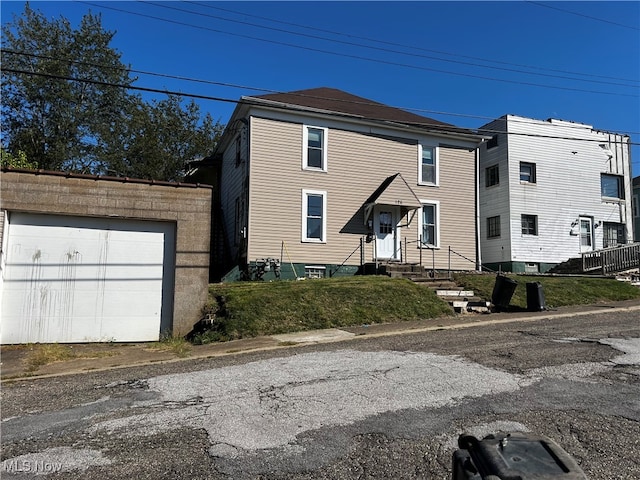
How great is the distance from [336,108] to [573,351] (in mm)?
13783

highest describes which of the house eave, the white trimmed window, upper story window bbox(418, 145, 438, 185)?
the house eave

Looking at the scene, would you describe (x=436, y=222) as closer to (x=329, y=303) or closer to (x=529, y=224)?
(x=529, y=224)

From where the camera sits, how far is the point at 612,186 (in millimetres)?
25609

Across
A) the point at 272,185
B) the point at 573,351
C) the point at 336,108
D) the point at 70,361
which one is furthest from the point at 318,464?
the point at 336,108

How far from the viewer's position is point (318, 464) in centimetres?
348

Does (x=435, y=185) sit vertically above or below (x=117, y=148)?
below

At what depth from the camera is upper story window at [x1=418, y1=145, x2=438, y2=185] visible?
19422 mm

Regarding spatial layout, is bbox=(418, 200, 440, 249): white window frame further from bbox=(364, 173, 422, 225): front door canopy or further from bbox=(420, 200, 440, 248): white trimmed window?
bbox=(364, 173, 422, 225): front door canopy

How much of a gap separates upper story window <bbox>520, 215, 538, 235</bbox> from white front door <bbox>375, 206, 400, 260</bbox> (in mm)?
8253

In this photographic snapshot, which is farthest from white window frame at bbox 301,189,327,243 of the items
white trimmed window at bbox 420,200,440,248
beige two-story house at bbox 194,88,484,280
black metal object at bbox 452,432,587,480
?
black metal object at bbox 452,432,587,480

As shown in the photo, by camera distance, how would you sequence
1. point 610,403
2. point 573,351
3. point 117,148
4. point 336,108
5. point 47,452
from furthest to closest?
point 117,148, point 336,108, point 573,351, point 610,403, point 47,452

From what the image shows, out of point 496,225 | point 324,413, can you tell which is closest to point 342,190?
point 496,225

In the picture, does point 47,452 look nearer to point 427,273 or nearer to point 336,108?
point 427,273

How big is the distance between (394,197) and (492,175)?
358 inches
